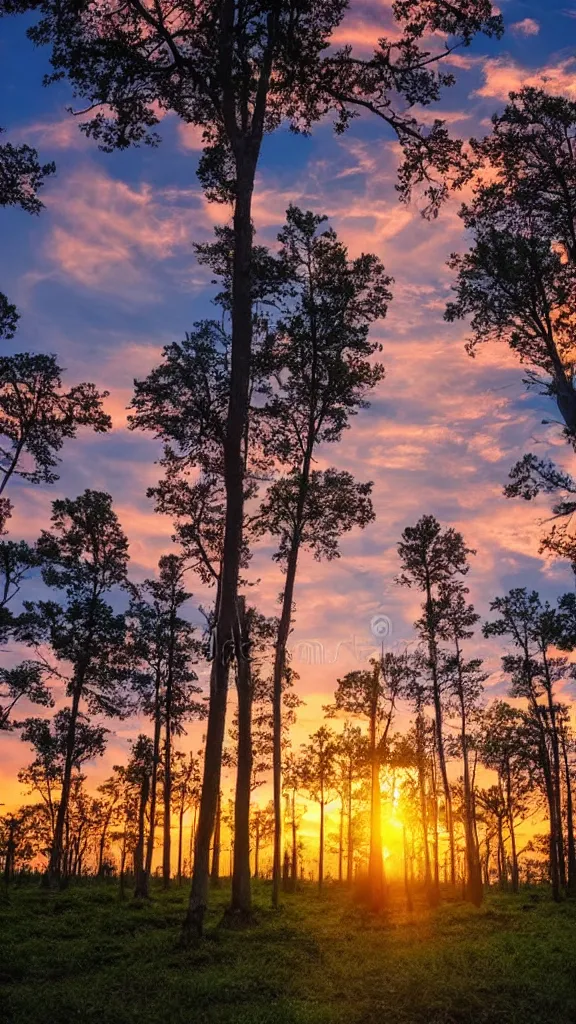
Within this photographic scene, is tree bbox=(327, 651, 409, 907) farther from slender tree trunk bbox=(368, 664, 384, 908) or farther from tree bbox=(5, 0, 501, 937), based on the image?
tree bbox=(5, 0, 501, 937)

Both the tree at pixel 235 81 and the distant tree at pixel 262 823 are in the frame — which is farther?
the distant tree at pixel 262 823

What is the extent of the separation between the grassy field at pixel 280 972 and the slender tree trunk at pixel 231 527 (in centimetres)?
148

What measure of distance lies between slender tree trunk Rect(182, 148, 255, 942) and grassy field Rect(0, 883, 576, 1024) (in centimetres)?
148

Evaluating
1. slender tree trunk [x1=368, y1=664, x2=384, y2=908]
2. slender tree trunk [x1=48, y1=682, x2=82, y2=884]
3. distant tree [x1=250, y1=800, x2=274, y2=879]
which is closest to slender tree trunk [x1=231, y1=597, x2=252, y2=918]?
slender tree trunk [x1=368, y1=664, x2=384, y2=908]

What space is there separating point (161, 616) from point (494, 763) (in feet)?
75.6

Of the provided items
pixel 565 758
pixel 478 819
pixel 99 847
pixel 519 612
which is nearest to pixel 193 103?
pixel 519 612

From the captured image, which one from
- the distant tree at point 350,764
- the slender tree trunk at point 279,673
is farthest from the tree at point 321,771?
the slender tree trunk at point 279,673

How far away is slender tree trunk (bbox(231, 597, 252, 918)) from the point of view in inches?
664

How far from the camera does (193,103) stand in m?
15.8

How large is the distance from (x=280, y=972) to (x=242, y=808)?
6375 millimetres

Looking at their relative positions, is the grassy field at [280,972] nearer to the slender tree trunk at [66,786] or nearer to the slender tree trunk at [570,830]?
the slender tree trunk at [66,786]

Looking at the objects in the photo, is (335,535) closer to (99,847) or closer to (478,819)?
(478,819)

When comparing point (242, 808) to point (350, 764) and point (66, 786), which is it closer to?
point (66, 786)

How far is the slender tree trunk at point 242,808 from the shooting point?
16.9 m
